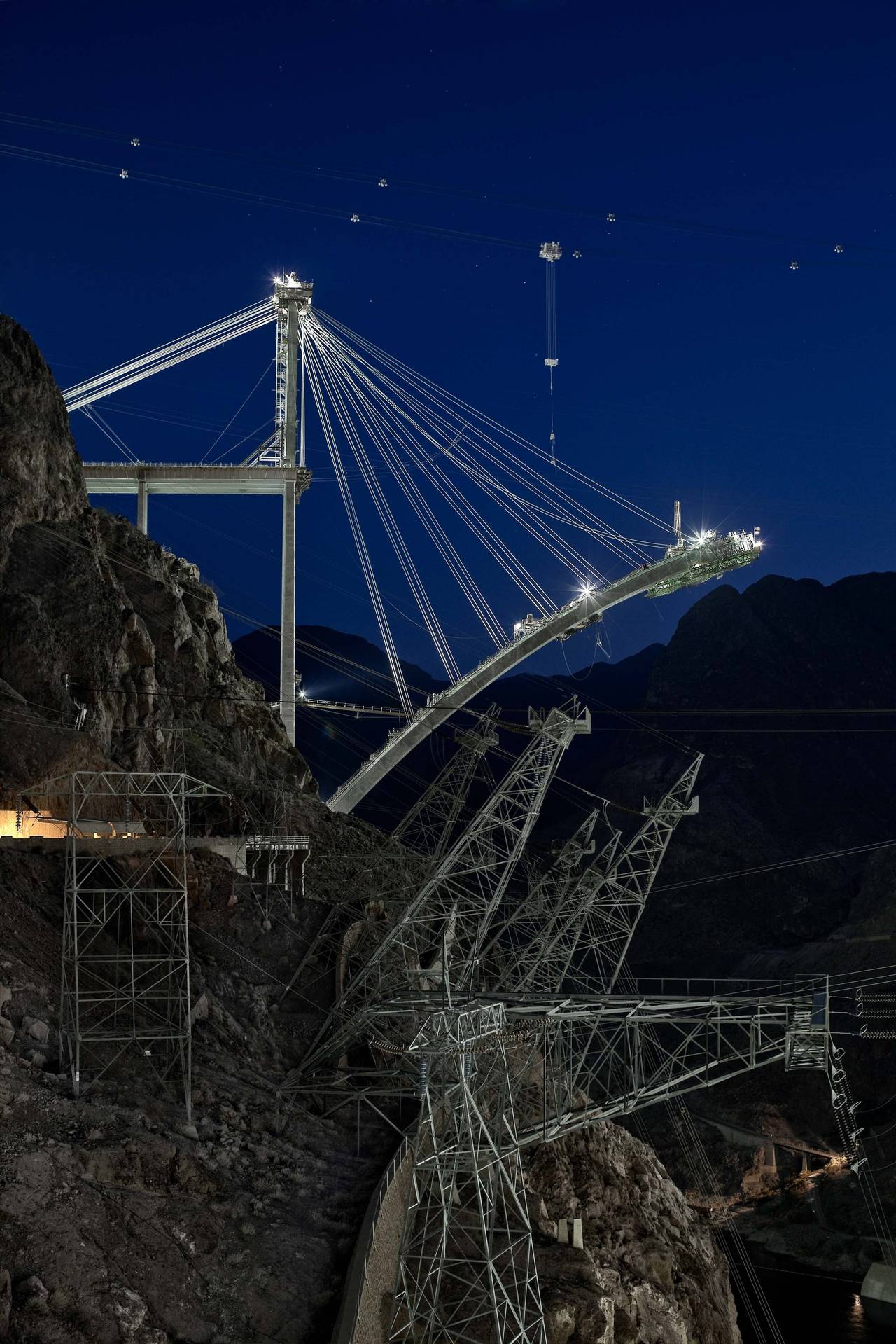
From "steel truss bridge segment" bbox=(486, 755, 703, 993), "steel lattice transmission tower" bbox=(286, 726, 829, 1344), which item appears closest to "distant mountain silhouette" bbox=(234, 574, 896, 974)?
"steel truss bridge segment" bbox=(486, 755, 703, 993)

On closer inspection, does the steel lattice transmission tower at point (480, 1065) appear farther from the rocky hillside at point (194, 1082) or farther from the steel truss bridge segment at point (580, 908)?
the rocky hillside at point (194, 1082)

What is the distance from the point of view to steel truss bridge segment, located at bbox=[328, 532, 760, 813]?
41438 mm

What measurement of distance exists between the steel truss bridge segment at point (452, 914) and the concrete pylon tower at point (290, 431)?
453 inches

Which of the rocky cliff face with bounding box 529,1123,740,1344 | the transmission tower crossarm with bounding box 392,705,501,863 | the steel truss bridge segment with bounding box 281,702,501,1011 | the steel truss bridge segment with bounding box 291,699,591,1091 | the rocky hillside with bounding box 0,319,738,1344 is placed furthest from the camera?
the transmission tower crossarm with bounding box 392,705,501,863

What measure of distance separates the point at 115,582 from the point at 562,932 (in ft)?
53.7

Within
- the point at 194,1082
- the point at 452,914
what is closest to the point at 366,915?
the point at 452,914

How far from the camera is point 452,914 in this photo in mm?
26797

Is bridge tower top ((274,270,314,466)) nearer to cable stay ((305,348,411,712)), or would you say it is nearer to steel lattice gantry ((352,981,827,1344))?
cable stay ((305,348,411,712))

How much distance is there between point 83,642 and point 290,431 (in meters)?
15.6

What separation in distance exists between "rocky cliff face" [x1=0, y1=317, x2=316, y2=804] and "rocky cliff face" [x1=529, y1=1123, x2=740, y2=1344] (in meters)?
13.1

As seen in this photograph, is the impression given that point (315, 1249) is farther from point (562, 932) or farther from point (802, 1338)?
point (802, 1338)

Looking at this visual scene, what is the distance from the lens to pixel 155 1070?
20.3 metres

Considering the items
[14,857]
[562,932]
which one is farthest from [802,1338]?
[14,857]

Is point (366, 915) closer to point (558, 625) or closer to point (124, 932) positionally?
point (124, 932)
